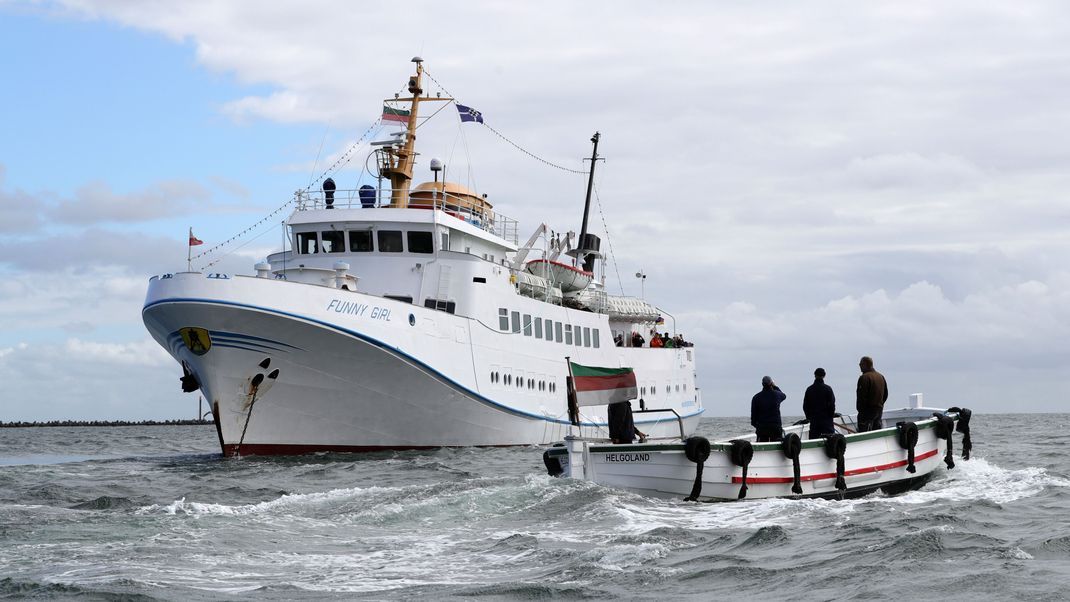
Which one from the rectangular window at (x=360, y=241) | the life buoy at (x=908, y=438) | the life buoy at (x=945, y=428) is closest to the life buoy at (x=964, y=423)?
the life buoy at (x=945, y=428)

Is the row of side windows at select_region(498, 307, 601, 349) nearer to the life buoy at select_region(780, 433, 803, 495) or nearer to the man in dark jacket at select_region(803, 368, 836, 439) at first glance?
the man in dark jacket at select_region(803, 368, 836, 439)

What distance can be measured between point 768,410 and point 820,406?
2.97ft

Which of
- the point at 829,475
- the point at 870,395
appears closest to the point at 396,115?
the point at 870,395

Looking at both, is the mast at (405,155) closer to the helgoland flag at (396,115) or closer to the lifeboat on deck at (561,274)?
the helgoland flag at (396,115)

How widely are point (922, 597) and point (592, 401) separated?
8.56m

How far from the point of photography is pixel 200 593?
977cm

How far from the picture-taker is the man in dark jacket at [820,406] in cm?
1677

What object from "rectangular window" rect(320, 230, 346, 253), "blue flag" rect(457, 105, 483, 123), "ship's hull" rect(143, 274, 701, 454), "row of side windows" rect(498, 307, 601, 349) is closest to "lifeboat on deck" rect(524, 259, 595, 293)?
"row of side windows" rect(498, 307, 601, 349)

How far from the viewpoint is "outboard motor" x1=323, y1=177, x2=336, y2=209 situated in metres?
29.8

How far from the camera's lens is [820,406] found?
1683 centimetres

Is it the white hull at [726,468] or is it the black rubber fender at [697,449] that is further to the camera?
the white hull at [726,468]

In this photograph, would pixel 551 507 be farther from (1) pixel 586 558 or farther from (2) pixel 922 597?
(2) pixel 922 597

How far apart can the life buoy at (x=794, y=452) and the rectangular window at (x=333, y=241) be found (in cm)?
1650

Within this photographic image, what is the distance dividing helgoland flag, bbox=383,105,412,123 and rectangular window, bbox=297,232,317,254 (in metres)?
5.07
